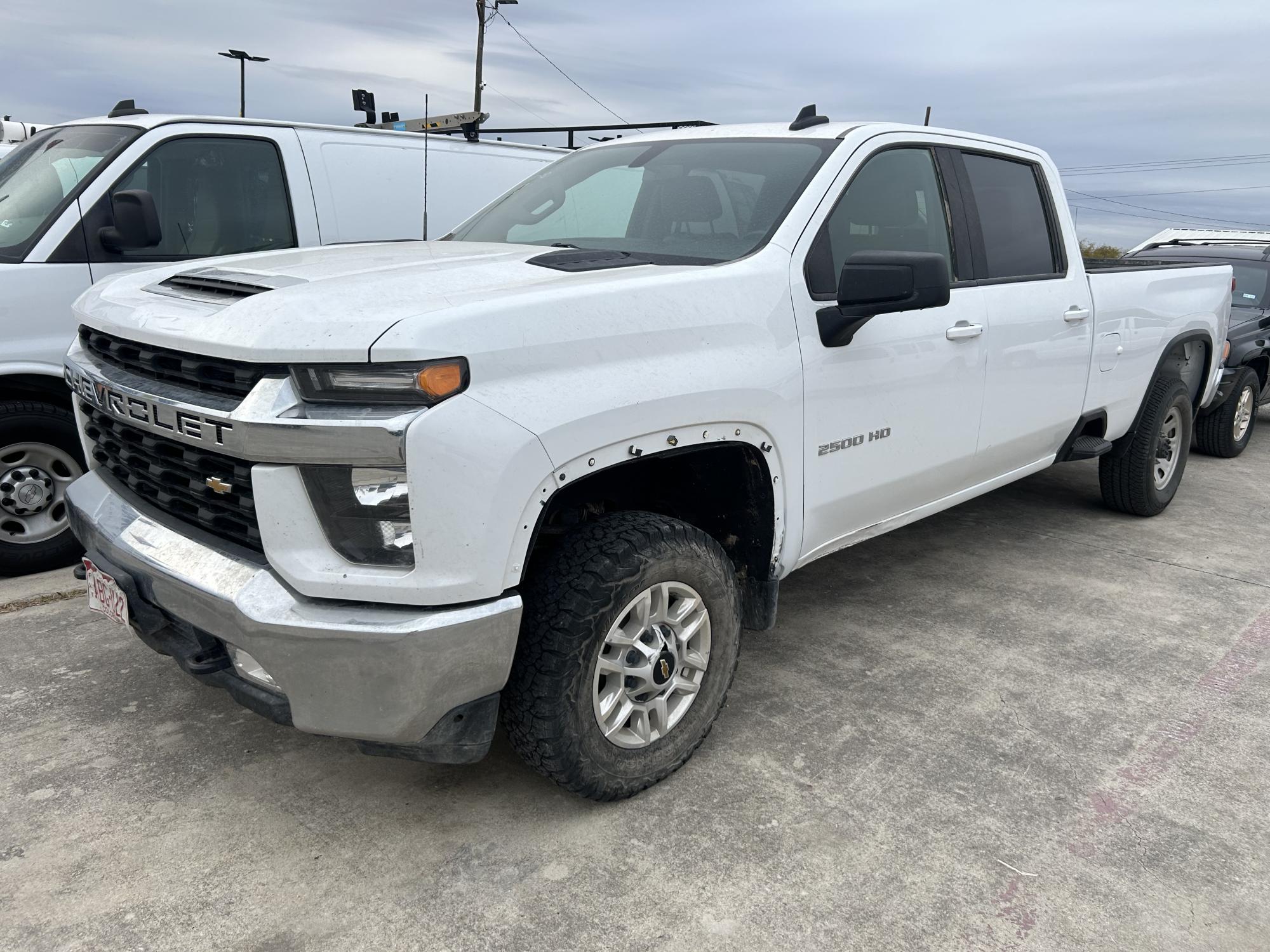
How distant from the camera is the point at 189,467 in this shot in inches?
97.7

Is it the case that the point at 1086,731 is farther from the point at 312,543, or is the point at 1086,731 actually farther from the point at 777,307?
the point at 312,543

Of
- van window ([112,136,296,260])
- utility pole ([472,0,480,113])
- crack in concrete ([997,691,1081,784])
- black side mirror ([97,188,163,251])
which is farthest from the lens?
utility pole ([472,0,480,113])

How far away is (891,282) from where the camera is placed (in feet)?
9.27

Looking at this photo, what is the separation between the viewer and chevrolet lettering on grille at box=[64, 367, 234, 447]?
2303 mm

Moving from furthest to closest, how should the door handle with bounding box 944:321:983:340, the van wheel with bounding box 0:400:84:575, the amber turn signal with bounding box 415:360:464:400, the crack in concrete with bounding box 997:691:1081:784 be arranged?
the van wheel with bounding box 0:400:84:575 < the door handle with bounding box 944:321:983:340 < the crack in concrete with bounding box 997:691:1081:784 < the amber turn signal with bounding box 415:360:464:400

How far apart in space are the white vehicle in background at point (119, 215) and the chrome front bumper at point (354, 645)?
2.43 metres

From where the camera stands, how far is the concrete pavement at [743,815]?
236 centimetres

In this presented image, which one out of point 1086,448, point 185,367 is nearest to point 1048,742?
point 1086,448

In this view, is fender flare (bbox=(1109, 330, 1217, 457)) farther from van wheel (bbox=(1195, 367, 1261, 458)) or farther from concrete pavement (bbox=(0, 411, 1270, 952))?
van wheel (bbox=(1195, 367, 1261, 458))

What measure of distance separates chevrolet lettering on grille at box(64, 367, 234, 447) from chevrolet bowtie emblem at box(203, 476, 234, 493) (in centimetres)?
9

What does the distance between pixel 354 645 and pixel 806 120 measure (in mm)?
2551

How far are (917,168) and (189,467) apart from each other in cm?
274

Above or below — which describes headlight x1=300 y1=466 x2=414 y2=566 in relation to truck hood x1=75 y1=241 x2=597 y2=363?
below

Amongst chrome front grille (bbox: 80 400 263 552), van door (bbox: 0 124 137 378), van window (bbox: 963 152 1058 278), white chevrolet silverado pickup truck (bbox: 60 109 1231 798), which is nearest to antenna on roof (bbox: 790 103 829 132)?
white chevrolet silverado pickup truck (bbox: 60 109 1231 798)
